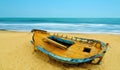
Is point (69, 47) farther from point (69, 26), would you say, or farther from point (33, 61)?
point (69, 26)

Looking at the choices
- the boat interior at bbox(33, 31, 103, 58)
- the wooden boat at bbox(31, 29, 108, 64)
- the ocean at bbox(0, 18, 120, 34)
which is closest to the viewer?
the wooden boat at bbox(31, 29, 108, 64)

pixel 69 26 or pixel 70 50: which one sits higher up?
pixel 70 50

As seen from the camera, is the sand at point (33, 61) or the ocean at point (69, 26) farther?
the ocean at point (69, 26)

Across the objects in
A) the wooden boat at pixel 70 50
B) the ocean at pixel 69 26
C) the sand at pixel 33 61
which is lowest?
the ocean at pixel 69 26

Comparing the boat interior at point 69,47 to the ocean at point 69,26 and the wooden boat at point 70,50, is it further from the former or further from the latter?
the ocean at point 69,26

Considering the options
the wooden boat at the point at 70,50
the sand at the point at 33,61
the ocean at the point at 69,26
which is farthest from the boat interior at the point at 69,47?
the ocean at the point at 69,26

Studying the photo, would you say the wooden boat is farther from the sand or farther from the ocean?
the ocean

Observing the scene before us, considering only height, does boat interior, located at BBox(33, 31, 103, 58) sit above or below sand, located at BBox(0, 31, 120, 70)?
above

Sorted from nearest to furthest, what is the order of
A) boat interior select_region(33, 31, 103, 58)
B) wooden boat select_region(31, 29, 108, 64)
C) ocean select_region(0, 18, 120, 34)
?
wooden boat select_region(31, 29, 108, 64) → boat interior select_region(33, 31, 103, 58) → ocean select_region(0, 18, 120, 34)

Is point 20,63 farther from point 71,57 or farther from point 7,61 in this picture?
point 71,57

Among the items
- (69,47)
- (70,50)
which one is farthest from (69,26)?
(70,50)

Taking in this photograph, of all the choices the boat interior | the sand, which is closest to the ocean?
the sand

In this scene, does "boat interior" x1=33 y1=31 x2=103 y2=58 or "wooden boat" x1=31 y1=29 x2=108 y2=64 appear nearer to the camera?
"wooden boat" x1=31 y1=29 x2=108 y2=64

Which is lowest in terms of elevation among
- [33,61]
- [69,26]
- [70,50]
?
[69,26]
